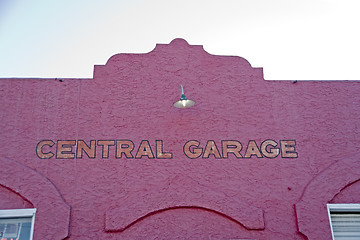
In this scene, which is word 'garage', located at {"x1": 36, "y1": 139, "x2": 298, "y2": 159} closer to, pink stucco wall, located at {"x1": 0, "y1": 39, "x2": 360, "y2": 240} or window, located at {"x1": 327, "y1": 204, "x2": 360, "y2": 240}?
pink stucco wall, located at {"x1": 0, "y1": 39, "x2": 360, "y2": 240}

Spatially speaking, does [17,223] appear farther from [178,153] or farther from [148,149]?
[178,153]

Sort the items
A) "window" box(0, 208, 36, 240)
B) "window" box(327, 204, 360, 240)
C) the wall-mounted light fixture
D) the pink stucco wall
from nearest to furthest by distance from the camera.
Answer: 1. "window" box(0, 208, 36, 240)
2. the pink stucco wall
3. "window" box(327, 204, 360, 240)
4. the wall-mounted light fixture

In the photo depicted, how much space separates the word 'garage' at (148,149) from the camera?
10102 millimetres

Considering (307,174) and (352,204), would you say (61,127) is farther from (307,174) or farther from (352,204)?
(352,204)

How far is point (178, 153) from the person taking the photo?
10211 mm

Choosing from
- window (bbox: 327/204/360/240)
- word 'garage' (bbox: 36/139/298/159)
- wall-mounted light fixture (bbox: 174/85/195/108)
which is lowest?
window (bbox: 327/204/360/240)

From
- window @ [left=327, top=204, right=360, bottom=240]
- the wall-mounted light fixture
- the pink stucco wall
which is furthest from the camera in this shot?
the wall-mounted light fixture

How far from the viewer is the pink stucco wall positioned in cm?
957

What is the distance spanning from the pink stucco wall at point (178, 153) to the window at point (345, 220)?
7.4 inches

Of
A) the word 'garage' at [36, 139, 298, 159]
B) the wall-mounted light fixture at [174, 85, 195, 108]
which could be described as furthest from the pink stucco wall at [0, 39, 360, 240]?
the wall-mounted light fixture at [174, 85, 195, 108]

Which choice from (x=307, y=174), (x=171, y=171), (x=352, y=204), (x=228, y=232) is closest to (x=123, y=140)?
(x=171, y=171)

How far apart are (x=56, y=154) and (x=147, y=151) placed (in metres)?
1.99

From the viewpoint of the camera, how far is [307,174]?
33.7 feet

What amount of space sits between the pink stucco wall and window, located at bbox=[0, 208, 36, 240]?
17cm
